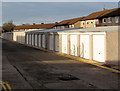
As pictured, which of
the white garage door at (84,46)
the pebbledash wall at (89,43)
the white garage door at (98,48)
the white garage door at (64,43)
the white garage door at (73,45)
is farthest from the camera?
the white garage door at (64,43)

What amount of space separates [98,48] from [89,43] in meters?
1.67

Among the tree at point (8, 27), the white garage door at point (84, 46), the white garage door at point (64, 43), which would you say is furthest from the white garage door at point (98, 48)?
the tree at point (8, 27)

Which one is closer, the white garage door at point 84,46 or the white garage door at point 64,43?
the white garage door at point 84,46

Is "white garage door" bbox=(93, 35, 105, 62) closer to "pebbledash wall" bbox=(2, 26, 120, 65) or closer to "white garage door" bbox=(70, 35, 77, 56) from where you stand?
"pebbledash wall" bbox=(2, 26, 120, 65)

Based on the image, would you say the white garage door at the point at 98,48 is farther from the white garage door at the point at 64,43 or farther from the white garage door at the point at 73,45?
the white garage door at the point at 64,43

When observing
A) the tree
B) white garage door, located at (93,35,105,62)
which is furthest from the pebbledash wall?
the tree

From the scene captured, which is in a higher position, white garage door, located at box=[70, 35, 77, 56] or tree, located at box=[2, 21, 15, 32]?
tree, located at box=[2, 21, 15, 32]

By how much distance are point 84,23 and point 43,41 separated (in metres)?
32.0

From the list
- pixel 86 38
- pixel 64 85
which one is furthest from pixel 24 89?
pixel 86 38

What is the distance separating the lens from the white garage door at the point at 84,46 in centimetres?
1997

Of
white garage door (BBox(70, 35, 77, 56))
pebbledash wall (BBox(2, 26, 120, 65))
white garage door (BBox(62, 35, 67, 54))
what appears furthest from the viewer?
white garage door (BBox(62, 35, 67, 54))

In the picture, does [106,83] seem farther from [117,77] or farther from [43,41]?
[43,41]

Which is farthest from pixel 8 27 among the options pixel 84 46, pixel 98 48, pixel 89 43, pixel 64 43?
pixel 98 48

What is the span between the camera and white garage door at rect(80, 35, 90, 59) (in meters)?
20.0
